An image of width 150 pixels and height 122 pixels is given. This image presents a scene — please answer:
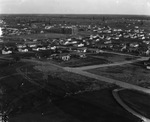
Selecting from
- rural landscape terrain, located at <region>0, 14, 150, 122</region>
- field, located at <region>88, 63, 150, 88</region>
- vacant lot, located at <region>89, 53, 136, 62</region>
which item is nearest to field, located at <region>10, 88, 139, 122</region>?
rural landscape terrain, located at <region>0, 14, 150, 122</region>

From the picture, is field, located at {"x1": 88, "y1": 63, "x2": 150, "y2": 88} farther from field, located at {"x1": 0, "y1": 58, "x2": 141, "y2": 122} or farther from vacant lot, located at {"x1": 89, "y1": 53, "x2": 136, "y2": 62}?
vacant lot, located at {"x1": 89, "y1": 53, "x2": 136, "y2": 62}

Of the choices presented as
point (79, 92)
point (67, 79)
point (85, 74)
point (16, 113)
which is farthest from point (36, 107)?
point (85, 74)

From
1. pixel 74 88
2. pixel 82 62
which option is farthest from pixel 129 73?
pixel 74 88

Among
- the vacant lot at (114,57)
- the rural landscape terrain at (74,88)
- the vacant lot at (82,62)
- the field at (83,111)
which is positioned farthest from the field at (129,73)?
the field at (83,111)

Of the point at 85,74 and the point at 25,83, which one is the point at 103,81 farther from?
the point at 25,83

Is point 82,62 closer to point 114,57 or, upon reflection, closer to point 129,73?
point 114,57

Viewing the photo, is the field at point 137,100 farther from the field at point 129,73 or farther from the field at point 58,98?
the field at point 129,73
